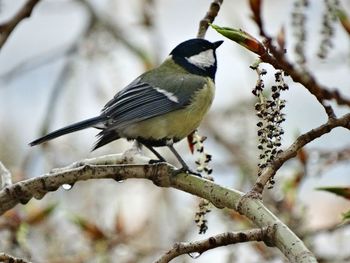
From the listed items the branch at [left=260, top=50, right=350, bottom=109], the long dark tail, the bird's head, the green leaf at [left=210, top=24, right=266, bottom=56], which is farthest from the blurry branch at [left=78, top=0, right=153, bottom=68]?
the branch at [left=260, top=50, right=350, bottom=109]

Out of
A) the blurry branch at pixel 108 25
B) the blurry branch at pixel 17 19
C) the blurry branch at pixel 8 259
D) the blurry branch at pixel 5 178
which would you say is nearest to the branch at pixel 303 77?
the blurry branch at pixel 8 259

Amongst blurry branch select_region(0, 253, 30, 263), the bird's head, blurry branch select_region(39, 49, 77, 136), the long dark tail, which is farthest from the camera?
blurry branch select_region(39, 49, 77, 136)

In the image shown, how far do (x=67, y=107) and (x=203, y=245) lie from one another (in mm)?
1852

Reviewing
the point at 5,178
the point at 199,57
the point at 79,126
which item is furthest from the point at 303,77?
the point at 199,57

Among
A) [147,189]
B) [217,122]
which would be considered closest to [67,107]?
[217,122]

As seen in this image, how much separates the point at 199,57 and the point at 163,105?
29 centimetres

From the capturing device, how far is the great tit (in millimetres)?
2195

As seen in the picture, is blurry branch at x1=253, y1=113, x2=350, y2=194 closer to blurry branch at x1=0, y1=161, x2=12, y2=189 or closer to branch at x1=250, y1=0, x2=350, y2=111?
branch at x1=250, y1=0, x2=350, y2=111

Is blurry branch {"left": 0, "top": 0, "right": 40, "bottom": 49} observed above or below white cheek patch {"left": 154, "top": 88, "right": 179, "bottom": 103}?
above

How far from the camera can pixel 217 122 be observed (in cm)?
355

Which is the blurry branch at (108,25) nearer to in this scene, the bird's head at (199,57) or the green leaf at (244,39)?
the bird's head at (199,57)

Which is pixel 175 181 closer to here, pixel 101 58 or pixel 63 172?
pixel 63 172

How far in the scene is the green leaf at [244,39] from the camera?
3.52ft

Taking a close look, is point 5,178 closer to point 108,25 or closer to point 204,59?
point 204,59
